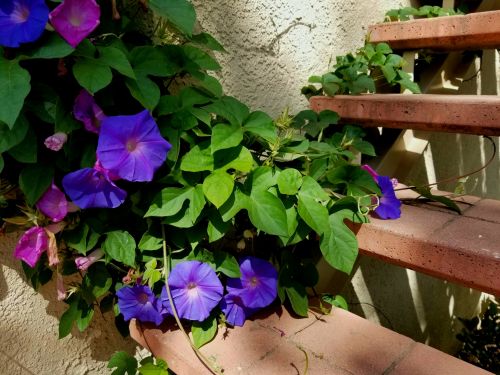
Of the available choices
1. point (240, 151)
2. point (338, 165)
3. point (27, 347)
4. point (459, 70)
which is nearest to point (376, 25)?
point (459, 70)

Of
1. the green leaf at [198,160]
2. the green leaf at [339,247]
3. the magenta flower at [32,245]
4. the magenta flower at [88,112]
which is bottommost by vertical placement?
the green leaf at [339,247]

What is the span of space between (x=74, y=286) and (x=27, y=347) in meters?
0.24

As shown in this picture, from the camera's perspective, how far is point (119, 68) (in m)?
0.64

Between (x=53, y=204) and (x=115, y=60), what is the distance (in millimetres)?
270

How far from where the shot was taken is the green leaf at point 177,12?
67cm

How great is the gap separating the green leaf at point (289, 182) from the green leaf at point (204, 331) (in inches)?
12.1

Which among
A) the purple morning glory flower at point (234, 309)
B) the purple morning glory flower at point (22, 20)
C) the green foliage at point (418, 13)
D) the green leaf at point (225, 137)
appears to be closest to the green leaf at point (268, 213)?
the green leaf at point (225, 137)

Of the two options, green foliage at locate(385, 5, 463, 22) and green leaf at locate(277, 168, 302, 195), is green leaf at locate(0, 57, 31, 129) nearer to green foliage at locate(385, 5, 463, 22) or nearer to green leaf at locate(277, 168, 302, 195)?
green leaf at locate(277, 168, 302, 195)

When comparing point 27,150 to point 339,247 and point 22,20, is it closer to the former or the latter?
point 22,20

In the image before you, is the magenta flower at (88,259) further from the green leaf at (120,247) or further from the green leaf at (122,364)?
the green leaf at (122,364)

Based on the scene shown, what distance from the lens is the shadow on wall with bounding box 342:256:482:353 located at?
1718mm

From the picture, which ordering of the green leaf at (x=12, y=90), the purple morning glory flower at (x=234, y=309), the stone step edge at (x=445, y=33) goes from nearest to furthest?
1. the green leaf at (x=12, y=90)
2. the purple morning glory flower at (x=234, y=309)
3. the stone step edge at (x=445, y=33)

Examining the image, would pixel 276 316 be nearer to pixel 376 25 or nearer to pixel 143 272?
pixel 143 272

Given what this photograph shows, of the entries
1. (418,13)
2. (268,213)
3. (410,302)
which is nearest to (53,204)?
(268,213)
